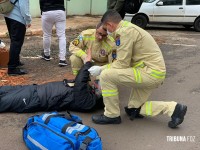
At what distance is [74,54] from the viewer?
4781 millimetres

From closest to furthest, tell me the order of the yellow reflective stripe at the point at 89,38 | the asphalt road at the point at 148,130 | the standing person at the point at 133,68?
the asphalt road at the point at 148,130 → the standing person at the point at 133,68 → the yellow reflective stripe at the point at 89,38

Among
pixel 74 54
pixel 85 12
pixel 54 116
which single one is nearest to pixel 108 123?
pixel 54 116

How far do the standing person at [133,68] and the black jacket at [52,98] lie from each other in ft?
1.20

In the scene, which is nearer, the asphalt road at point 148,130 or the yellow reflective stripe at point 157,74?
the asphalt road at point 148,130

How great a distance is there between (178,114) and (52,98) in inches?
57.9

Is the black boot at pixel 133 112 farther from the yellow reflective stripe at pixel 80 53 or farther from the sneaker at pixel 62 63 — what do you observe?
the sneaker at pixel 62 63

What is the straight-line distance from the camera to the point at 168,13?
1256 cm

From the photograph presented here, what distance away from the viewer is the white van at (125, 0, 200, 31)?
1254cm

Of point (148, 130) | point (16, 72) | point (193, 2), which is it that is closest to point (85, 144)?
point (148, 130)

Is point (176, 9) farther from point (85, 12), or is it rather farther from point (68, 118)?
point (68, 118)

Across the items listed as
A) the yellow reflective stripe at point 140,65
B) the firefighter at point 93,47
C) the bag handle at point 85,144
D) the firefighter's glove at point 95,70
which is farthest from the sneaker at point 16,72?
the bag handle at point 85,144

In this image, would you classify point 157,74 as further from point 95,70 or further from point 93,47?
point 93,47

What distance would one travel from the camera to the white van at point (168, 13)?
1254 centimetres

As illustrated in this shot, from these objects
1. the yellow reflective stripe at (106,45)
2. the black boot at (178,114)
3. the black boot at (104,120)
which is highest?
the yellow reflective stripe at (106,45)
